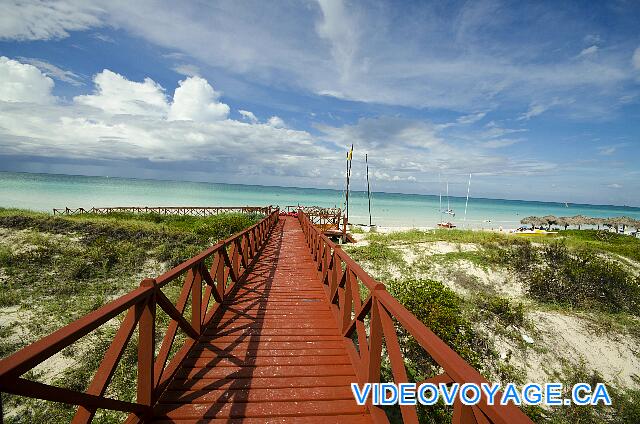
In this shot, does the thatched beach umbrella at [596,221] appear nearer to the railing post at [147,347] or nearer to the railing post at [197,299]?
the railing post at [197,299]

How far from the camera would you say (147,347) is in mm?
2707

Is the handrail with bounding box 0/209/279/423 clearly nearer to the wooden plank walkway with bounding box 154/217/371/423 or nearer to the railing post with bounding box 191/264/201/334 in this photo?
the railing post with bounding box 191/264/201/334

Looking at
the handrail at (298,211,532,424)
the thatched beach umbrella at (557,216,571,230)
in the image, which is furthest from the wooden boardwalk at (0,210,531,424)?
the thatched beach umbrella at (557,216,571,230)

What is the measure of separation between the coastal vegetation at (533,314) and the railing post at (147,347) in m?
4.53

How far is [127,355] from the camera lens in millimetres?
6430

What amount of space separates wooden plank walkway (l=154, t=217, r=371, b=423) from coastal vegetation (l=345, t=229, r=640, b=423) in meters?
2.57

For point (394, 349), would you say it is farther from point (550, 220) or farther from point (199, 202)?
point (199, 202)

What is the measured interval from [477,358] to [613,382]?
323 cm

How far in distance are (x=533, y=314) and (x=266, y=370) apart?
9163mm

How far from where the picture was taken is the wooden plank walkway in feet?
9.86

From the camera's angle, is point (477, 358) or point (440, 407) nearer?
point (440, 407)

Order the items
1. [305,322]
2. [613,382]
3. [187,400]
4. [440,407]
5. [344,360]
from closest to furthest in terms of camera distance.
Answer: [187,400] < [344,360] < [305,322] < [440,407] < [613,382]

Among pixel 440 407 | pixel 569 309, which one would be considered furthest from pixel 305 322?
pixel 569 309

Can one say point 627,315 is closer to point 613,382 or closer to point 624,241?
point 613,382
